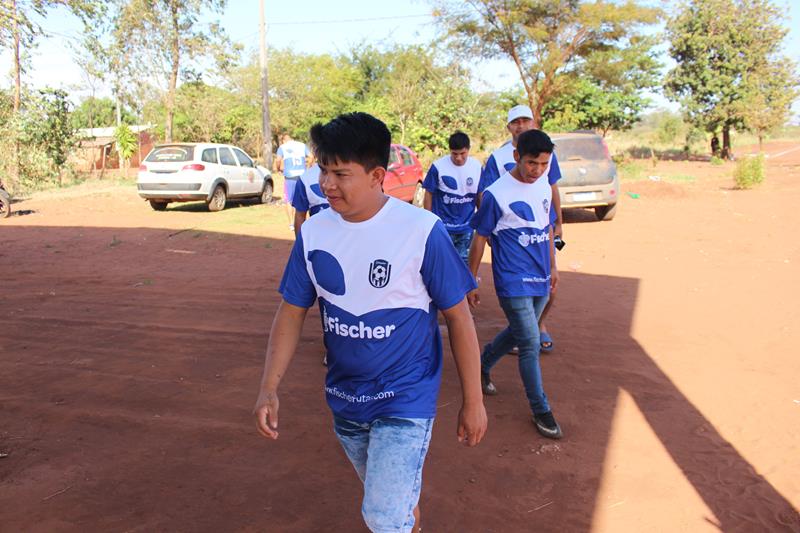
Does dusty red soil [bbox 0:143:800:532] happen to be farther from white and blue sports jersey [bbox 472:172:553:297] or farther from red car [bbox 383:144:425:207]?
red car [bbox 383:144:425:207]

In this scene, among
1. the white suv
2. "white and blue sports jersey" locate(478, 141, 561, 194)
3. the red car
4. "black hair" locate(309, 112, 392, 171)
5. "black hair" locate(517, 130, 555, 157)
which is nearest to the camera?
"black hair" locate(309, 112, 392, 171)

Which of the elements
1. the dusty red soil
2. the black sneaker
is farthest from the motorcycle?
the black sneaker

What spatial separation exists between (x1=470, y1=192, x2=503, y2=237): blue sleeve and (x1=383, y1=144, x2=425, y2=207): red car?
9.39m

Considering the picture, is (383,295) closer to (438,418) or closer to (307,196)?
(438,418)

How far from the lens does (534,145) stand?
148 inches

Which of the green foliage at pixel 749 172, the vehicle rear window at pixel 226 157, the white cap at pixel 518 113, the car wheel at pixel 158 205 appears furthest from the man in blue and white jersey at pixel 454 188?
the green foliage at pixel 749 172

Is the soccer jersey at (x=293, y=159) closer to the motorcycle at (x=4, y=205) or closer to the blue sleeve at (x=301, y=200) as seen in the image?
the blue sleeve at (x=301, y=200)

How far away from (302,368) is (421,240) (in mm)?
3231

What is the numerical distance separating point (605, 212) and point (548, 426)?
34.1 feet

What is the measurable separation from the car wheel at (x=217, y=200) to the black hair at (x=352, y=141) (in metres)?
14.4

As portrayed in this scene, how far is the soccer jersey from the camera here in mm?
11019

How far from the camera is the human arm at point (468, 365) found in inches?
85.6

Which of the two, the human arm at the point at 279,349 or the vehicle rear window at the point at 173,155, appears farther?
the vehicle rear window at the point at 173,155

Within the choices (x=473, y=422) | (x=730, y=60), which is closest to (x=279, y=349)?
(x=473, y=422)
